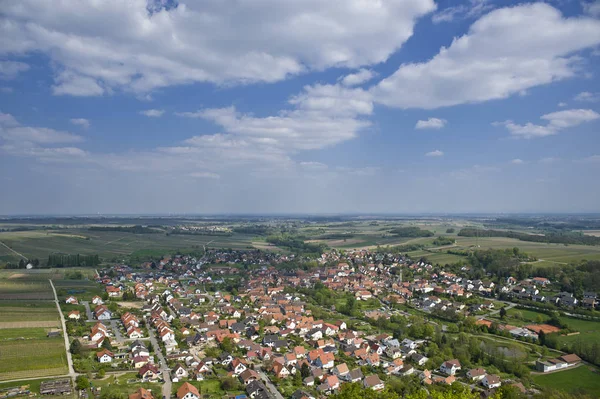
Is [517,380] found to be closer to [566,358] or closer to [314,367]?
[566,358]

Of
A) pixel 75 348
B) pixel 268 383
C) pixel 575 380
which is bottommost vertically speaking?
pixel 575 380

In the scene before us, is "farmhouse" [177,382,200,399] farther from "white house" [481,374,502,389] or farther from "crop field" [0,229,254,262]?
"crop field" [0,229,254,262]

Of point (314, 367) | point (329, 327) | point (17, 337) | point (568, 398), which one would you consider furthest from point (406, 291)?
point (17, 337)

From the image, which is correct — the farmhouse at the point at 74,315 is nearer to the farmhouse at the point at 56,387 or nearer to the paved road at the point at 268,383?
the farmhouse at the point at 56,387

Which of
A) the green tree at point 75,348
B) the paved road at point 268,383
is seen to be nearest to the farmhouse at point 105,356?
the green tree at point 75,348

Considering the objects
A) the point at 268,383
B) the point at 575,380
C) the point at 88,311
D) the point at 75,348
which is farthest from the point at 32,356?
Answer: the point at 575,380

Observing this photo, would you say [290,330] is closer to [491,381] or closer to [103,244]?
[491,381]
